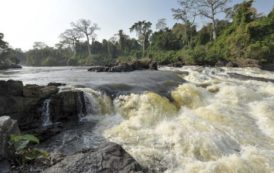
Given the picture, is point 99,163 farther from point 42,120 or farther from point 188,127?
point 42,120

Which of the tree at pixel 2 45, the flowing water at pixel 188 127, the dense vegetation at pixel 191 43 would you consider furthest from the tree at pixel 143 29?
the flowing water at pixel 188 127

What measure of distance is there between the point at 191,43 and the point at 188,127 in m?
36.4

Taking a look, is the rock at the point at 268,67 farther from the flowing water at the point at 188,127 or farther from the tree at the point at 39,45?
the tree at the point at 39,45

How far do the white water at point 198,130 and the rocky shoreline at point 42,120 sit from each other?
1.32 m

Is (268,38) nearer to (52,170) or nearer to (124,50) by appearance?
(52,170)

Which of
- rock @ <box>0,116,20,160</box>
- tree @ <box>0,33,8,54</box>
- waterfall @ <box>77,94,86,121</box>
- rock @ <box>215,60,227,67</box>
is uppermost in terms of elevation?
tree @ <box>0,33,8,54</box>

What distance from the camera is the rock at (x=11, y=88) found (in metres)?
9.35

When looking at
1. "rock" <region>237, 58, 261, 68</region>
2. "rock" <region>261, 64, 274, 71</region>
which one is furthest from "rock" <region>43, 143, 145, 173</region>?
"rock" <region>237, 58, 261, 68</region>

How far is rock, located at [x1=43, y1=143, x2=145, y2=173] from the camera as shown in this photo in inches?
158

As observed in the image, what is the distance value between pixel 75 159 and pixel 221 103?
8093 mm

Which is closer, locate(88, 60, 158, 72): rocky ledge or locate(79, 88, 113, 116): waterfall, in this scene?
locate(79, 88, 113, 116): waterfall

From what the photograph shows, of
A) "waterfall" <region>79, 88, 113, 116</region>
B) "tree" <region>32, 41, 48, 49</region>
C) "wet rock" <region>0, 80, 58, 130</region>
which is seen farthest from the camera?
"tree" <region>32, 41, 48, 49</region>

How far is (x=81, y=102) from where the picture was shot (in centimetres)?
1041

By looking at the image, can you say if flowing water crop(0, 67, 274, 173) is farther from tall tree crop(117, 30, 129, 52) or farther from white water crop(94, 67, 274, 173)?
tall tree crop(117, 30, 129, 52)
